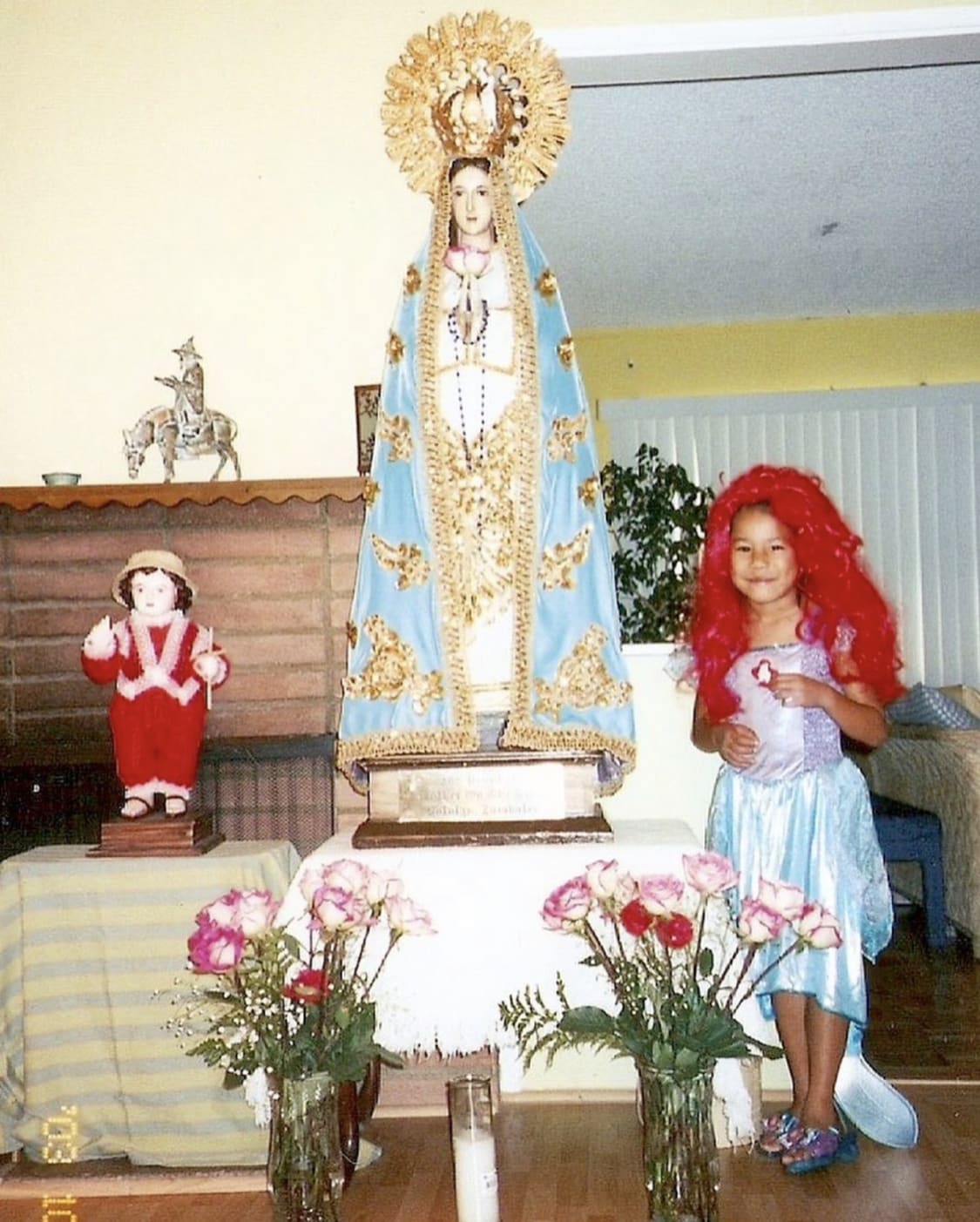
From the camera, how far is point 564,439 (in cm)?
238

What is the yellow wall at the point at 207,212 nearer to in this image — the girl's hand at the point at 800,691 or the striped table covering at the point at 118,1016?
the striped table covering at the point at 118,1016

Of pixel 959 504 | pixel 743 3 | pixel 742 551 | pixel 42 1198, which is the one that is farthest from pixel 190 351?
pixel 959 504

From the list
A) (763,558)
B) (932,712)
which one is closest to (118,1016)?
(763,558)

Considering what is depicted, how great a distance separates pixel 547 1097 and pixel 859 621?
1.33m

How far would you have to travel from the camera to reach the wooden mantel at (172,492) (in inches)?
108

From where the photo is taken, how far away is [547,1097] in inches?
112

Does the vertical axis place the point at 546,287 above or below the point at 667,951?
above

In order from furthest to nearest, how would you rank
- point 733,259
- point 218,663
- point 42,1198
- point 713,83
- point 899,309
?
point 899,309, point 733,259, point 713,83, point 218,663, point 42,1198

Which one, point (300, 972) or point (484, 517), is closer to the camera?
point (300, 972)

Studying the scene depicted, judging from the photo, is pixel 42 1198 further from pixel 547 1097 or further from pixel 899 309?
pixel 899 309

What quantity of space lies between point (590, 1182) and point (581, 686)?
0.95 metres

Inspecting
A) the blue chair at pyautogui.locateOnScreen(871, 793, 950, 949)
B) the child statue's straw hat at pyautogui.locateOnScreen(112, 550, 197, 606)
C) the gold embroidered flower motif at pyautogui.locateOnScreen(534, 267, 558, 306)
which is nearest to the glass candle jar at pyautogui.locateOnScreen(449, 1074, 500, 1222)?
the child statue's straw hat at pyautogui.locateOnScreen(112, 550, 197, 606)

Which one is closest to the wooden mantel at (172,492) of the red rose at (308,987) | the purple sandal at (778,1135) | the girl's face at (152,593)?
the girl's face at (152,593)

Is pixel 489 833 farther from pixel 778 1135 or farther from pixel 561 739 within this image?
pixel 778 1135
